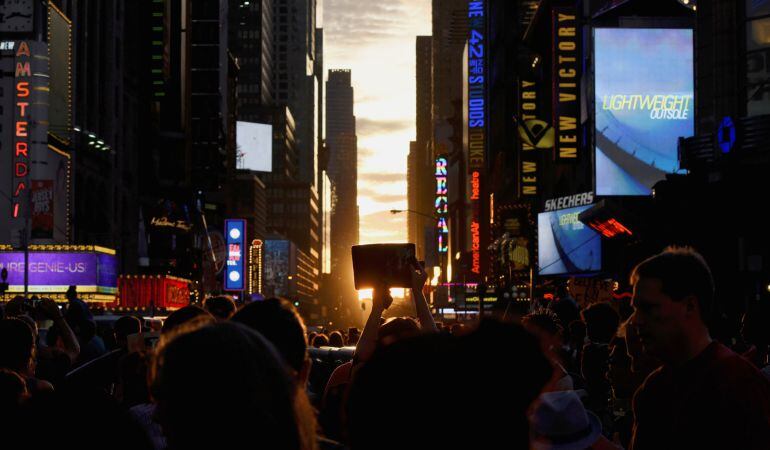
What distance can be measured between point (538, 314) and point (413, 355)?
17.2 feet

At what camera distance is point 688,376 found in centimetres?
500

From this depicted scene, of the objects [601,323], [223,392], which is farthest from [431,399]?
[601,323]

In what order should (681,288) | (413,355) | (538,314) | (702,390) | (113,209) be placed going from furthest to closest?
(113,209) < (538,314) < (681,288) < (702,390) < (413,355)

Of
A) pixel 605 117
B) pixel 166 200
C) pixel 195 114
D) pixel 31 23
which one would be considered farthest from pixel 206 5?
pixel 605 117

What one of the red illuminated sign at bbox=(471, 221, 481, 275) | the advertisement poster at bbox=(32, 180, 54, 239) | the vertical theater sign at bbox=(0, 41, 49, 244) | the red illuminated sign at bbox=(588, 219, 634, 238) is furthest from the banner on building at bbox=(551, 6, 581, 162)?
the red illuminated sign at bbox=(471, 221, 481, 275)

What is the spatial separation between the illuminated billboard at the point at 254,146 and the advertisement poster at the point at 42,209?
13288 cm

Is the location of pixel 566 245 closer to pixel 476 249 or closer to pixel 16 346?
pixel 16 346

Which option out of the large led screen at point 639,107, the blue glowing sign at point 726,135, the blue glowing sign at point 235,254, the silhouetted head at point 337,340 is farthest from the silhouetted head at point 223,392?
the blue glowing sign at point 235,254

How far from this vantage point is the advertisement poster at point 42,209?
173 ft

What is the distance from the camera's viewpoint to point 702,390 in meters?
4.88

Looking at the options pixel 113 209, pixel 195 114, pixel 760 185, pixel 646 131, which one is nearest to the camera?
pixel 760 185

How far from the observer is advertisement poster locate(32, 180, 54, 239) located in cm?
5260

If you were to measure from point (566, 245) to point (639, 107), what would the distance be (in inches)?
454

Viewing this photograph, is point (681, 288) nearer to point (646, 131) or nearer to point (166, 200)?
point (646, 131)
